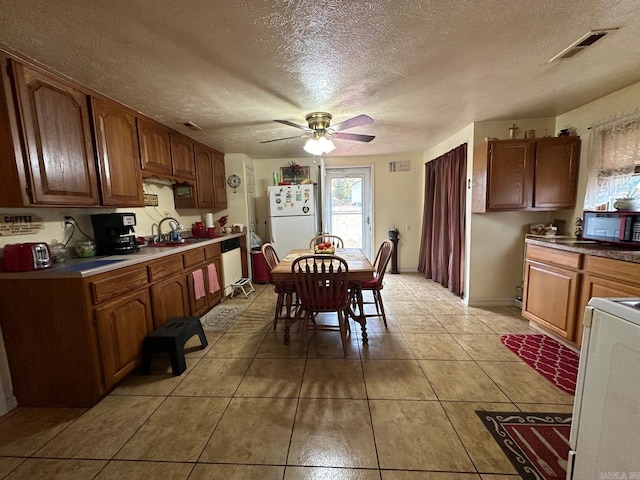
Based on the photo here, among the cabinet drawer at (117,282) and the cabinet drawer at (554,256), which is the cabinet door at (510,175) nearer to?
the cabinet drawer at (554,256)

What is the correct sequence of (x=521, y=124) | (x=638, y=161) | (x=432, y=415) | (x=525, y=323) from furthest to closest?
(x=521, y=124) < (x=525, y=323) < (x=638, y=161) < (x=432, y=415)

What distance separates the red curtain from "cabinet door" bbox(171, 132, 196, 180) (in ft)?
11.4

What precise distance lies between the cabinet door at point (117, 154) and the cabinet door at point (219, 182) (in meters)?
1.39

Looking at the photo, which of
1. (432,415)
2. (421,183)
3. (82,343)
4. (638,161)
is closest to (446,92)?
(638,161)

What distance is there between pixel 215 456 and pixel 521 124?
408cm

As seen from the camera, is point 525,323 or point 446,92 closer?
point 446,92

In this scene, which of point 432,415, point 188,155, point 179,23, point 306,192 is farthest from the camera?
point 306,192

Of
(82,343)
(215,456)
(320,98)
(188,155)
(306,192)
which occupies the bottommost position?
(215,456)

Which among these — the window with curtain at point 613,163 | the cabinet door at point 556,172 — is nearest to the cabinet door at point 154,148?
the cabinet door at point 556,172

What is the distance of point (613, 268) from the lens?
5.94ft

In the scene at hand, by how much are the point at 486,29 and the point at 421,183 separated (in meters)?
3.55

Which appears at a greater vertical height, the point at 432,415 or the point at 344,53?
the point at 344,53

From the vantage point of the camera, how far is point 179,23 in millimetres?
1294

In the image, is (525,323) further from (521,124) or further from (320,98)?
(320,98)
